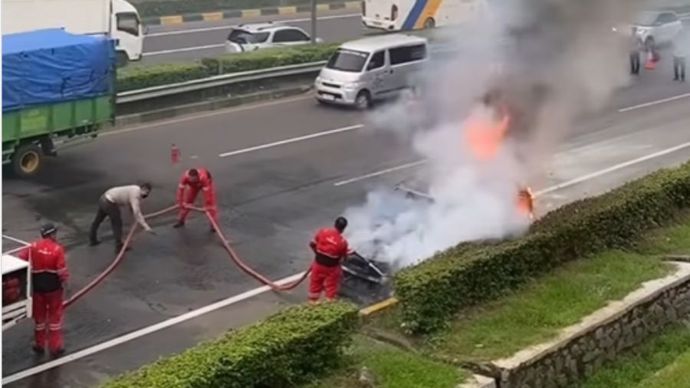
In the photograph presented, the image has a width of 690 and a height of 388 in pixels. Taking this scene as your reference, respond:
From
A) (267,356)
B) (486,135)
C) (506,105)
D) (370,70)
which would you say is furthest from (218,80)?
(267,356)

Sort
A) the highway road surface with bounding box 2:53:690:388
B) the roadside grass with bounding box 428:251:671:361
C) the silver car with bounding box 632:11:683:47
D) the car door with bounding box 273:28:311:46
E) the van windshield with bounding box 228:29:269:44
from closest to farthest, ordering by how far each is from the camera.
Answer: the roadside grass with bounding box 428:251:671:361, the highway road surface with bounding box 2:53:690:388, the van windshield with bounding box 228:29:269:44, the car door with bounding box 273:28:311:46, the silver car with bounding box 632:11:683:47

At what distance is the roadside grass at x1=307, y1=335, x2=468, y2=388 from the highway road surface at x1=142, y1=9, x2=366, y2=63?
21.8 m

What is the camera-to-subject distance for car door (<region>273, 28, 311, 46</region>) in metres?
31.0

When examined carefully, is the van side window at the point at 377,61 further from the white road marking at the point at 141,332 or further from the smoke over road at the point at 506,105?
the white road marking at the point at 141,332

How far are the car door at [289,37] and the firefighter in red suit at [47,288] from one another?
63.5ft

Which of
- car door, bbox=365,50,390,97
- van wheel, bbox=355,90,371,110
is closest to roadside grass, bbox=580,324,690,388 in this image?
van wheel, bbox=355,90,371,110

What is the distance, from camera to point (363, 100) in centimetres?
2605

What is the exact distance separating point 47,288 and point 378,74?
50.2 feet

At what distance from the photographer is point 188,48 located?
3431 centimetres

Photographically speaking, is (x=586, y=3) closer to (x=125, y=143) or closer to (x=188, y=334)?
(x=188, y=334)

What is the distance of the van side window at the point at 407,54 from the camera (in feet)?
87.0

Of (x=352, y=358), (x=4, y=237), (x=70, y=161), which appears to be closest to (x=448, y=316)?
(x=352, y=358)

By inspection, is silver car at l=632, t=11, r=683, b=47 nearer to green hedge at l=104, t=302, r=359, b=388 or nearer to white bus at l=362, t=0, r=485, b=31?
white bus at l=362, t=0, r=485, b=31

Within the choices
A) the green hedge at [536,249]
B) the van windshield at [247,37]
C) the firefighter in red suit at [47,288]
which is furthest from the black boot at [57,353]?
the van windshield at [247,37]
